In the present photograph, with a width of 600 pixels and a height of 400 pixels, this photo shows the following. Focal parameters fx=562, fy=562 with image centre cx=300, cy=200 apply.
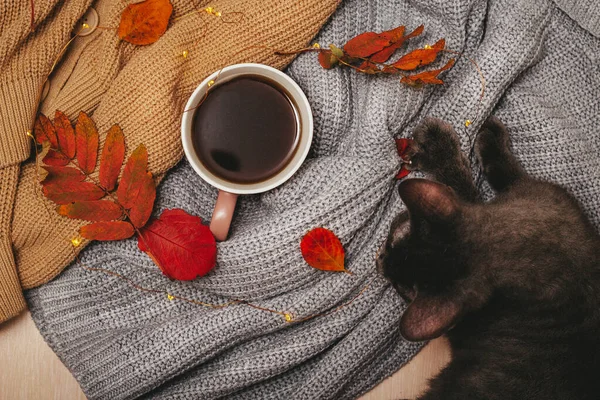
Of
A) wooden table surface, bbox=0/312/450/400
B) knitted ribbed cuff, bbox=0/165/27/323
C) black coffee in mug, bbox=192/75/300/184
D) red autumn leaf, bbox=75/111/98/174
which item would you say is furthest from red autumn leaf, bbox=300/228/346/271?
knitted ribbed cuff, bbox=0/165/27/323

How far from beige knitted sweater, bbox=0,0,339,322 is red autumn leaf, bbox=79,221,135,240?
0.03 m

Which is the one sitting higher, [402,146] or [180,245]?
[402,146]

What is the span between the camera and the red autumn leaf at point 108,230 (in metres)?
0.92

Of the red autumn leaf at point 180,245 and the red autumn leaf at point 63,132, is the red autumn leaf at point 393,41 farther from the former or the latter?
the red autumn leaf at point 63,132

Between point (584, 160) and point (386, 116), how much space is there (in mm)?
342

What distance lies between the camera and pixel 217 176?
886 mm

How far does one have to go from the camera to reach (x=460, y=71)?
38.5 inches

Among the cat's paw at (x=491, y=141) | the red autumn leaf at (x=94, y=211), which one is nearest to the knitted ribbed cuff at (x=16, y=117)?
the red autumn leaf at (x=94, y=211)

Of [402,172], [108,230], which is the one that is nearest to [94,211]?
[108,230]

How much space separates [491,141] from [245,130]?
0.42 meters

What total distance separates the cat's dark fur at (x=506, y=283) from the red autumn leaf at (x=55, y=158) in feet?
1.78

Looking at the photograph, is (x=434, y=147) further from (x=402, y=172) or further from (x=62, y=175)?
(x=62, y=175)

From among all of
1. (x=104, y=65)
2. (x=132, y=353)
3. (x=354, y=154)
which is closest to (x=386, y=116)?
(x=354, y=154)

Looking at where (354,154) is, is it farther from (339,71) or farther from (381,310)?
(381,310)
